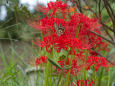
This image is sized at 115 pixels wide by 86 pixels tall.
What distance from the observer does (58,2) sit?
624 millimetres

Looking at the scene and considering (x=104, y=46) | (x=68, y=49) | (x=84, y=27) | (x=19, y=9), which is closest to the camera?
(x=68, y=49)

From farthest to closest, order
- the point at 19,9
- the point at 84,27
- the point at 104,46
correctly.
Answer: the point at 104,46 < the point at 19,9 < the point at 84,27

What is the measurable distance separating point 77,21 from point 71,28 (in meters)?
0.03

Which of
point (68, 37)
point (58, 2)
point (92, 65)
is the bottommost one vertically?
point (92, 65)

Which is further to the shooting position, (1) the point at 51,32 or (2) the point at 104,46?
(2) the point at 104,46

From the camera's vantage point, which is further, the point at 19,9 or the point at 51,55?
the point at 19,9

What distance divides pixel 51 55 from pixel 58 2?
7.3 inches

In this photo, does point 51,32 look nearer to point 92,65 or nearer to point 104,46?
point 92,65

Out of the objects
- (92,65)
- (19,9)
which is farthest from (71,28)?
(19,9)

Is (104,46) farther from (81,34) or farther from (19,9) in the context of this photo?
(19,9)

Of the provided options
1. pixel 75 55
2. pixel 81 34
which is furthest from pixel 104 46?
pixel 75 55

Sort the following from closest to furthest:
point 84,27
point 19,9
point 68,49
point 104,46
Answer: point 68,49
point 84,27
point 19,9
point 104,46

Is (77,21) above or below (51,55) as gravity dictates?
above

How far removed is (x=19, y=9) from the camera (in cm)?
80
